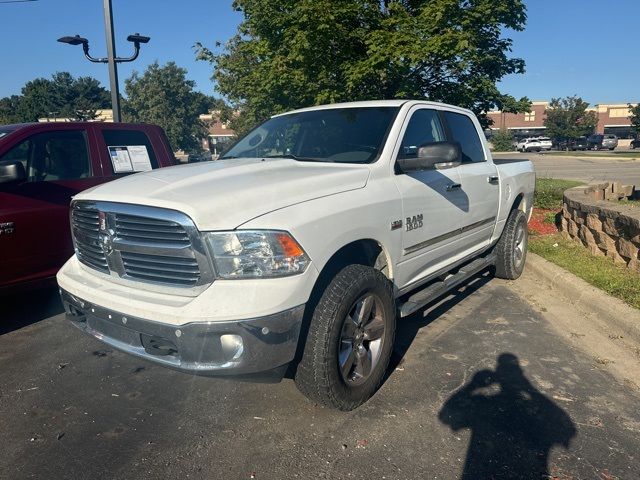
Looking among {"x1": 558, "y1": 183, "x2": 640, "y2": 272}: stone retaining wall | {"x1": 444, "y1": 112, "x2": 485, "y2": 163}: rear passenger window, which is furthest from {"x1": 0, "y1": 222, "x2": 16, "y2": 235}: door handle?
{"x1": 558, "y1": 183, "x2": 640, "y2": 272}: stone retaining wall

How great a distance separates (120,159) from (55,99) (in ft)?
207

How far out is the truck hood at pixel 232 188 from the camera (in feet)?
8.14

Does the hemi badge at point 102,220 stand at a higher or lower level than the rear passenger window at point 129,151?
lower

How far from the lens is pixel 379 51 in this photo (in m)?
7.24

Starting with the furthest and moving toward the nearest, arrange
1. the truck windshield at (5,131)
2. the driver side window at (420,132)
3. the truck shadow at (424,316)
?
the truck windshield at (5,131)
the truck shadow at (424,316)
the driver side window at (420,132)

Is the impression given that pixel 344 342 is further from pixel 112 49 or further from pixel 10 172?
pixel 112 49

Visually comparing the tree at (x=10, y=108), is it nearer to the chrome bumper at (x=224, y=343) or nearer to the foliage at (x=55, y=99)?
the foliage at (x=55, y=99)

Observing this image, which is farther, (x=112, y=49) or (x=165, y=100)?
(x=165, y=100)

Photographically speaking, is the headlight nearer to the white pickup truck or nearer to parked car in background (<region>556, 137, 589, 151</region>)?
the white pickup truck

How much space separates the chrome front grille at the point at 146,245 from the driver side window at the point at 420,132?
1767 millimetres

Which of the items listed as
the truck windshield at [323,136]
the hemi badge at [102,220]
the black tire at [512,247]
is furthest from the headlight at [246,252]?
the black tire at [512,247]


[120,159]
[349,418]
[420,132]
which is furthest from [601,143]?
[349,418]

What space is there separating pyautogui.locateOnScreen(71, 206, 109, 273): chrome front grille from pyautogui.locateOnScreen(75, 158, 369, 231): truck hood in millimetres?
116

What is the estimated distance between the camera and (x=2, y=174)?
Answer: 403cm
